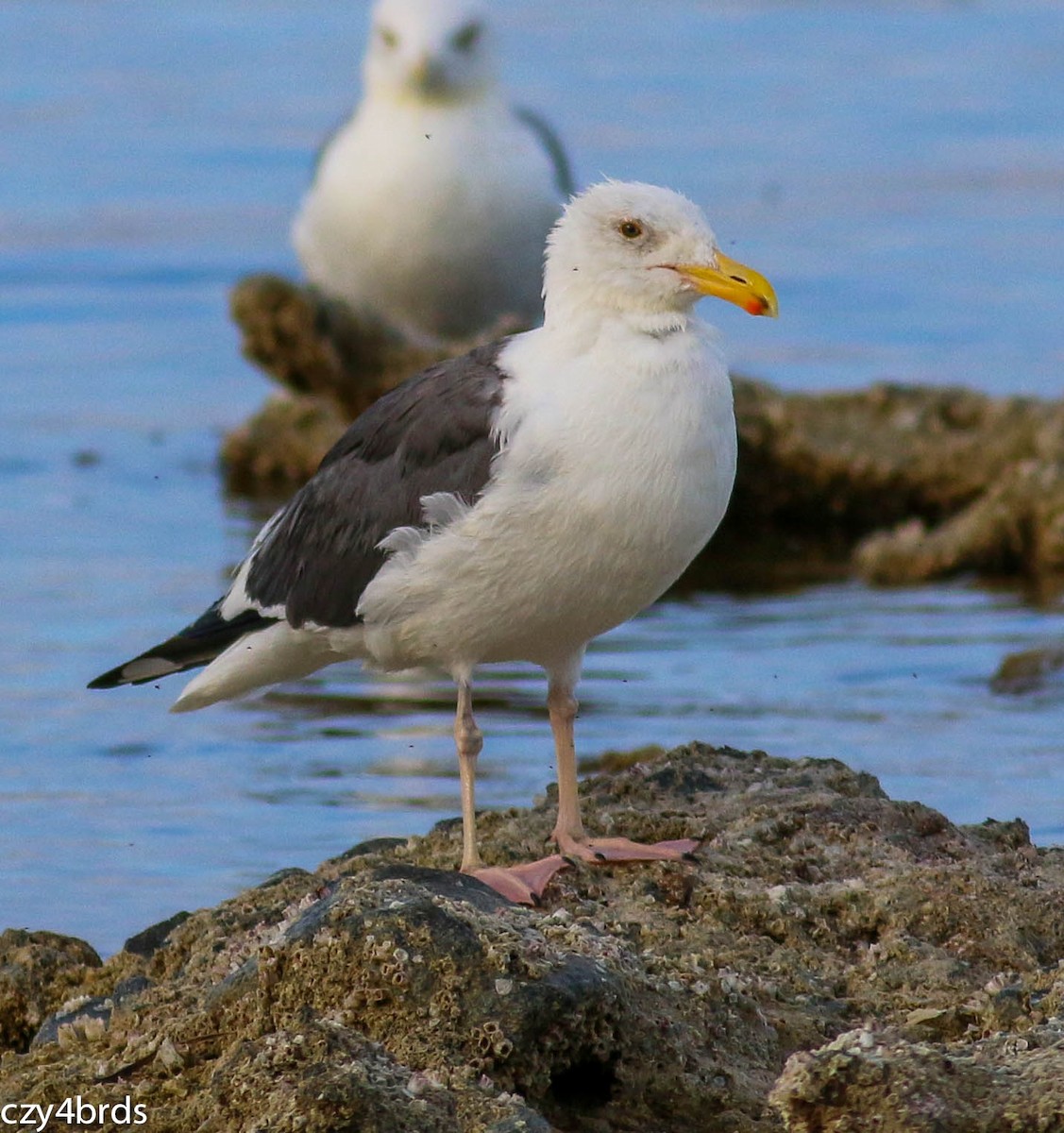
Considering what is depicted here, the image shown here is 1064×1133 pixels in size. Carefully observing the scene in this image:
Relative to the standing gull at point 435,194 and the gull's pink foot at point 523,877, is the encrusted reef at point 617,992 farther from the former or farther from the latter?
the standing gull at point 435,194

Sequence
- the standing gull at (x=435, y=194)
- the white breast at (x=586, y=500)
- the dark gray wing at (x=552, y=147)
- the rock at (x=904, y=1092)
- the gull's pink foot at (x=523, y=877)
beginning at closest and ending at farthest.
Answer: the rock at (x=904, y=1092) < the gull's pink foot at (x=523, y=877) < the white breast at (x=586, y=500) < the standing gull at (x=435, y=194) < the dark gray wing at (x=552, y=147)

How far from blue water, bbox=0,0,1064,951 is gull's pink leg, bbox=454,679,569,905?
109cm

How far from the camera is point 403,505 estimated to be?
6.34m

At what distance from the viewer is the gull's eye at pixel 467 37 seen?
557 inches

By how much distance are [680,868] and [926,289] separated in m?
12.0

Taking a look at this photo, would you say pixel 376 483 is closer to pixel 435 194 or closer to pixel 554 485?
pixel 554 485

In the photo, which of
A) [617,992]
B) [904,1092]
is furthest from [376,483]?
[904,1092]

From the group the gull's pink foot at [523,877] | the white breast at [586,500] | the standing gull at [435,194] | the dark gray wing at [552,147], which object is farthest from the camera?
the dark gray wing at [552,147]

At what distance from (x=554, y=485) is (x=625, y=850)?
35.2 inches

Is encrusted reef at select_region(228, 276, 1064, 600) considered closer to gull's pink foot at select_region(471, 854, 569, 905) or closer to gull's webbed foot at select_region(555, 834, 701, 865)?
gull's webbed foot at select_region(555, 834, 701, 865)

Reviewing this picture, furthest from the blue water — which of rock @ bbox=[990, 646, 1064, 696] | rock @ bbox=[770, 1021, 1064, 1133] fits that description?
rock @ bbox=[770, 1021, 1064, 1133]

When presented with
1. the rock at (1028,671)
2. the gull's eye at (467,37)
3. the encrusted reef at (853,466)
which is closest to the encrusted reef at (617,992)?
the rock at (1028,671)

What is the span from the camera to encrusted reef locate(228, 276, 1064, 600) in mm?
10875

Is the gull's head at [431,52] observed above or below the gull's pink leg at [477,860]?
above
